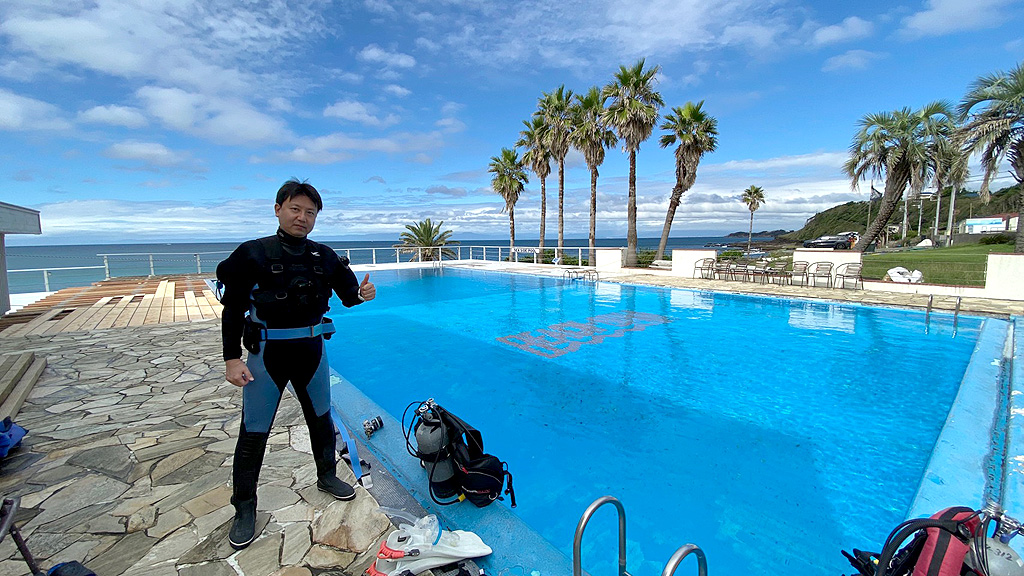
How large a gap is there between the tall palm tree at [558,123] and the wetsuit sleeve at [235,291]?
1663 cm

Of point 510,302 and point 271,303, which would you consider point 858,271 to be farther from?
point 271,303

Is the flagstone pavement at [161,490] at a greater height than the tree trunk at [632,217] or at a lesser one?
lesser

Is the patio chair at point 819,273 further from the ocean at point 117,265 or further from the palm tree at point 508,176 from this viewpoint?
the palm tree at point 508,176

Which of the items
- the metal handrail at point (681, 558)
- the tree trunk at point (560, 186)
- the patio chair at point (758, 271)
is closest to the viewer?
the metal handrail at point (681, 558)

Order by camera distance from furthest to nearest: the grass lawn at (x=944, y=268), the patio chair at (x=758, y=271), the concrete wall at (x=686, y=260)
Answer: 1. the concrete wall at (x=686, y=260)
2. the patio chair at (x=758, y=271)
3. the grass lawn at (x=944, y=268)

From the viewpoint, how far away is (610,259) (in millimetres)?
15820

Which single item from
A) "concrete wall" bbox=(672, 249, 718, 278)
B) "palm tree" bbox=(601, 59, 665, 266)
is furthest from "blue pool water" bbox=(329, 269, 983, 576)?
"palm tree" bbox=(601, 59, 665, 266)

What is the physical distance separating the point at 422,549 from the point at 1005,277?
1221cm

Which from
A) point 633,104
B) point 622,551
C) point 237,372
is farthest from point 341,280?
point 633,104

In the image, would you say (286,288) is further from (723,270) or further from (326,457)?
(723,270)

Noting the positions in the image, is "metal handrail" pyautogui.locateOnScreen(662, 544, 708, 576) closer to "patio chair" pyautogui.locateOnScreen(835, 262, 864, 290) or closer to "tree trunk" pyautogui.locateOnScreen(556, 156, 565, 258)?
"patio chair" pyautogui.locateOnScreen(835, 262, 864, 290)

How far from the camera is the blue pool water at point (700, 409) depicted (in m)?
2.79

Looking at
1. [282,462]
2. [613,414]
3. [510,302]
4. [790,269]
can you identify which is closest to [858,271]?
[790,269]

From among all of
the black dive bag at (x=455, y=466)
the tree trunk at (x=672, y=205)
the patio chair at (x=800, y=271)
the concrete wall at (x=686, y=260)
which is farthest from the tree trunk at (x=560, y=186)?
the black dive bag at (x=455, y=466)
